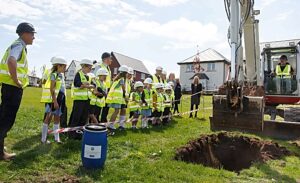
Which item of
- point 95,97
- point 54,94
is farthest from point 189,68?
point 54,94

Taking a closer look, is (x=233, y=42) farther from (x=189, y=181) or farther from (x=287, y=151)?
(x=189, y=181)

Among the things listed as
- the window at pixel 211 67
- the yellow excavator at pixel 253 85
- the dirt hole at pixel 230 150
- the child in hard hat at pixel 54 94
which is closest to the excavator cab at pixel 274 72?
the yellow excavator at pixel 253 85

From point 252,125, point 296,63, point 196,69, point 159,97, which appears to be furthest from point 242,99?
point 196,69

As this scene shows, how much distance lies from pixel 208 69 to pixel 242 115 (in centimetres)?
4627

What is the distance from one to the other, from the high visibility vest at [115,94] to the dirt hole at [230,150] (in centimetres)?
254

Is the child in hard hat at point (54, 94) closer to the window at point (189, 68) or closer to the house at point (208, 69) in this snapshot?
the house at point (208, 69)

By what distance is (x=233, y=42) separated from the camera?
8445 millimetres

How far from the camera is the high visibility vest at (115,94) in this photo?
29.6ft

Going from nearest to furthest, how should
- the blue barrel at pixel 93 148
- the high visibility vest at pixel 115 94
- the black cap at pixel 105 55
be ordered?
the blue barrel at pixel 93 148 < the high visibility vest at pixel 115 94 < the black cap at pixel 105 55

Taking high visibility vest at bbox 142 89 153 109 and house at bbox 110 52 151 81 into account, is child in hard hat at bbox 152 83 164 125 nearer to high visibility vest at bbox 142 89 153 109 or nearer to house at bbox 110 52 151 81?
high visibility vest at bbox 142 89 153 109

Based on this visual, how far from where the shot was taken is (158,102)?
452 inches

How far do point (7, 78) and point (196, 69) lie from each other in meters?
48.7

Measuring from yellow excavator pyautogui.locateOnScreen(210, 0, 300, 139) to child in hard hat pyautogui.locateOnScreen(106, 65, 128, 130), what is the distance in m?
3.00

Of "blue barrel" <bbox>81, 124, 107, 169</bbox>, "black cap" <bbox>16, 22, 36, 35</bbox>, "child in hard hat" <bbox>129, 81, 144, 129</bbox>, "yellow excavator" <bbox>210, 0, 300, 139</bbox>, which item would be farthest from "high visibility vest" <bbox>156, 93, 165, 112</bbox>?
"black cap" <bbox>16, 22, 36, 35</bbox>
